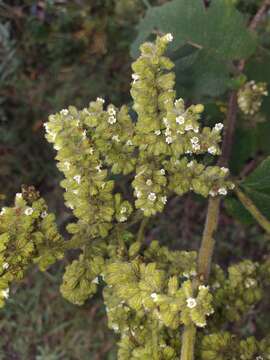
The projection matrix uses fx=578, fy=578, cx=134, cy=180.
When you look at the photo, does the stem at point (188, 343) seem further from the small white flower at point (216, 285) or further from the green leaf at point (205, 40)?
the green leaf at point (205, 40)

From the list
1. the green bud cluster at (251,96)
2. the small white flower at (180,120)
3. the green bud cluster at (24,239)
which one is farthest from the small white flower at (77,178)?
the green bud cluster at (251,96)

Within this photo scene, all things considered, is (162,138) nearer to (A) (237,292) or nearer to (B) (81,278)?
(B) (81,278)

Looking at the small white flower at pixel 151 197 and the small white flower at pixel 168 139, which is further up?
the small white flower at pixel 168 139

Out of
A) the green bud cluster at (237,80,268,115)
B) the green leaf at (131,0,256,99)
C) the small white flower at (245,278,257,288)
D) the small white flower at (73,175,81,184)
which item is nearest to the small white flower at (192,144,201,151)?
the small white flower at (73,175,81,184)

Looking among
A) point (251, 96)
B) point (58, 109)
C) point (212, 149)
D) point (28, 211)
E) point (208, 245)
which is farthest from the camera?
point (58, 109)

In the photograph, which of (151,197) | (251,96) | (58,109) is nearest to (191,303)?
(151,197)

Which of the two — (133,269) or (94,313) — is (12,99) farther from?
(133,269)

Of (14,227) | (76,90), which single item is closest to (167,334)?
(14,227)
